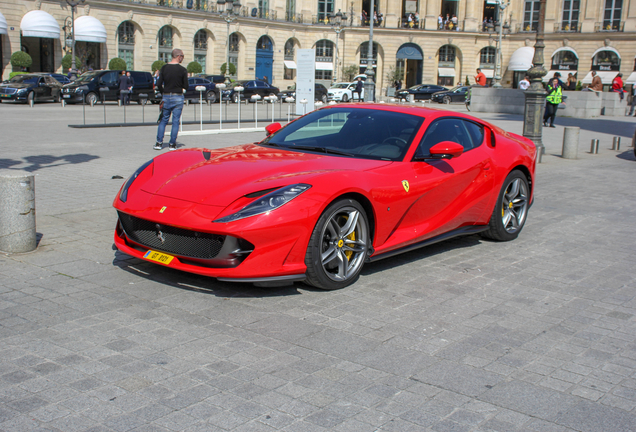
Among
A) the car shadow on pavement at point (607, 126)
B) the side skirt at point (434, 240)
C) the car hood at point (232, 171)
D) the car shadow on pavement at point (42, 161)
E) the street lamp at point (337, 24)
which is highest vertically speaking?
the street lamp at point (337, 24)

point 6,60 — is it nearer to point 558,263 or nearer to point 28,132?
point 28,132

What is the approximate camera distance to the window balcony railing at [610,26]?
59.8 m

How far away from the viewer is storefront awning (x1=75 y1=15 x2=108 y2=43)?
46.2m

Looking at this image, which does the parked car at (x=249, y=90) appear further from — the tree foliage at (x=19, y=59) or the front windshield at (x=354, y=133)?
the front windshield at (x=354, y=133)

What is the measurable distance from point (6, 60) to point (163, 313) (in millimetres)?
46148

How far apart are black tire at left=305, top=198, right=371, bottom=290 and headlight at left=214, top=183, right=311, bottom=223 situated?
27cm

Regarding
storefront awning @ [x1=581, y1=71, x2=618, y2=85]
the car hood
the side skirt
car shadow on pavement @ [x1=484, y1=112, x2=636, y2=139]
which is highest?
storefront awning @ [x1=581, y1=71, x2=618, y2=85]

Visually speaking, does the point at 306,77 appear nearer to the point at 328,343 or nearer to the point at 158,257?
the point at 158,257

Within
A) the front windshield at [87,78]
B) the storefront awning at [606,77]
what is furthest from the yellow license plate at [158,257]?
the storefront awning at [606,77]

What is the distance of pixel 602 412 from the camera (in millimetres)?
3215

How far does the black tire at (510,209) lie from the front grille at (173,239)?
10.5ft

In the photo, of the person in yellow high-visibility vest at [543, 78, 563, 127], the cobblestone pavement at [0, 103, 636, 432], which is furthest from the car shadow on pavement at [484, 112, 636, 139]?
the cobblestone pavement at [0, 103, 636, 432]

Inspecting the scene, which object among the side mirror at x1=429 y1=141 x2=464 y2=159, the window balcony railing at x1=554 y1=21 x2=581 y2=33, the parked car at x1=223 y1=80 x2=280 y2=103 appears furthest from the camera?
the window balcony railing at x1=554 y1=21 x2=581 y2=33

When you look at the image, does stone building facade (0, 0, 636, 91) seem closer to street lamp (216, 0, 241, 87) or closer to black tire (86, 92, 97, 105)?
street lamp (216, 0, 241, 87)
